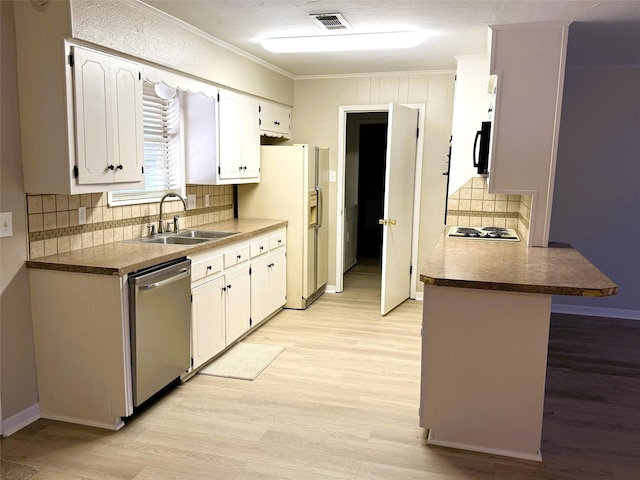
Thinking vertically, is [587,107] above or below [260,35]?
below

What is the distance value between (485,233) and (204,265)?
2.11 metres

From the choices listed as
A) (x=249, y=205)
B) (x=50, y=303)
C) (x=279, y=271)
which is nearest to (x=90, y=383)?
(x=50, y=303)

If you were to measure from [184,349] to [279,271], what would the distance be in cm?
174

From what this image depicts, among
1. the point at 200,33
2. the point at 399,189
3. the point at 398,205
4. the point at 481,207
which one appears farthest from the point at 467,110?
the point at 200,33

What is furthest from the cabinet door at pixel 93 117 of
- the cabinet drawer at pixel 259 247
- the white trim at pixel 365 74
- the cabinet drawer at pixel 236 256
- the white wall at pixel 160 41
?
the white trim at pixel 365 74

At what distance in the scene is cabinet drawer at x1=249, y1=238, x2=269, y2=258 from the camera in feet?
13.9

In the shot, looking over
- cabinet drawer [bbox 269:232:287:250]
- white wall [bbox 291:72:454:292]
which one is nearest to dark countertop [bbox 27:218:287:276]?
cabinet drawer [bbox 269:232:287:250]

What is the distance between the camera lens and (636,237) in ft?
16.0

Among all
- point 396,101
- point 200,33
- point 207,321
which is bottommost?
point 207,321

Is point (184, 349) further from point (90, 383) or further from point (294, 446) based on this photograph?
point (294, 446)

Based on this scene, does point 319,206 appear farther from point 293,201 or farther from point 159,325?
point 159,325

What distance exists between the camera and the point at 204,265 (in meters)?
3.45

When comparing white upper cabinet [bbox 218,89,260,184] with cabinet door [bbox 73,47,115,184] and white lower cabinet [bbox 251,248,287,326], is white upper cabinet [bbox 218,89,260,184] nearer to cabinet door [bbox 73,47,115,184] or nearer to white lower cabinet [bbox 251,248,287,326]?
white lower cabinet [bbox 251,248,287,326]

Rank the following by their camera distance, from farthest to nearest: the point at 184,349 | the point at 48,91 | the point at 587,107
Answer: the point at 587,107 < the point at 184,349 < the point at 48,91
